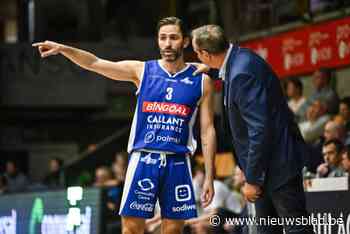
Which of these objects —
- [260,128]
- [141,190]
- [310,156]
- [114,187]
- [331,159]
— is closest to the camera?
[260,128]

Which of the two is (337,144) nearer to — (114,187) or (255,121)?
(114,187)

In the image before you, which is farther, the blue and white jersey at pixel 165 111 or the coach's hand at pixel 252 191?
the blue and white jersey at pixel 165 111

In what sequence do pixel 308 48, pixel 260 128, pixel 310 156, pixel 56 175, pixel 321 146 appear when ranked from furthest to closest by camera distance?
pixel 56 175
pixel 308 48
pixel 321 146
pixel 310 156
pixel 260 128

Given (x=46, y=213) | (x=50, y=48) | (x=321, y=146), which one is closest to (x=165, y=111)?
(x=50, y=48)

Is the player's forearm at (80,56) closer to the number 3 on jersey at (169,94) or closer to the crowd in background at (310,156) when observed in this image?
the number 3 on jersey at (169,94)

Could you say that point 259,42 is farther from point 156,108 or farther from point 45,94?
point 156,108

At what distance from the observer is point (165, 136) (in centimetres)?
771

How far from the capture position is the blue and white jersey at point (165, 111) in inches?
303

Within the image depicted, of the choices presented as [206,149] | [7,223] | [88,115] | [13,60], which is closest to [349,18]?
[7,223]

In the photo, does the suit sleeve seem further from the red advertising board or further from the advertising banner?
the red advertising board

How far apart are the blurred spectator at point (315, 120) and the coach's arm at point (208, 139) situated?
5.92 m

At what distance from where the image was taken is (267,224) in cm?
712

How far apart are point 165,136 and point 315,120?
20.9 feet

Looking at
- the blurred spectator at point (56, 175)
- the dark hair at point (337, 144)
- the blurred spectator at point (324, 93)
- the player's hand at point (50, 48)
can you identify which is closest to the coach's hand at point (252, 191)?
the player's hand at point (50, 48)
